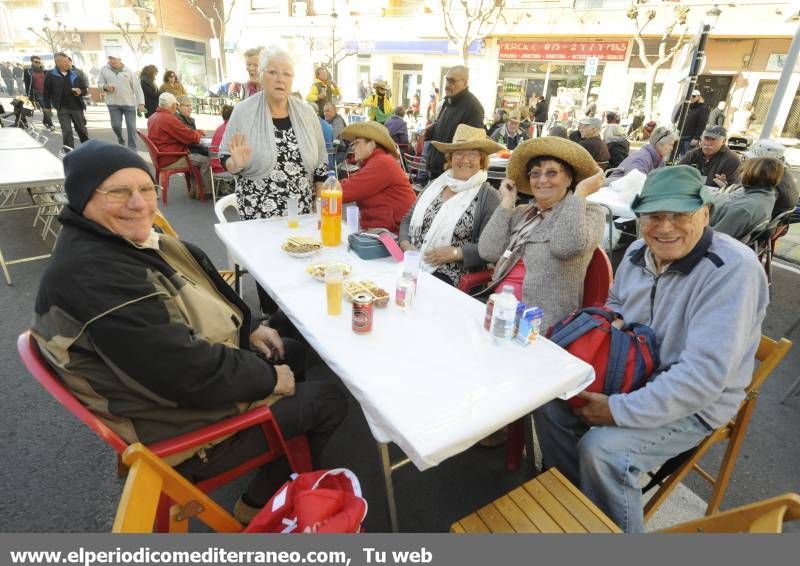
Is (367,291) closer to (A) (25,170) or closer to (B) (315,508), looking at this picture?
(B) (315,508)

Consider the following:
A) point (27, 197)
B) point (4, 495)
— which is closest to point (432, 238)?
point (4, 495)

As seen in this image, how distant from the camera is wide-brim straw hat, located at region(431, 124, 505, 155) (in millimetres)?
2646

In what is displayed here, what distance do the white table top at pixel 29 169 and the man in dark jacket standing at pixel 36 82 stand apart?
31.4 ft

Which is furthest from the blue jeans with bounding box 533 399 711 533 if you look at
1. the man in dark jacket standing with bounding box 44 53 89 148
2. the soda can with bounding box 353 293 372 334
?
the man in dark jacket standing with bounding box 44 53 89 148

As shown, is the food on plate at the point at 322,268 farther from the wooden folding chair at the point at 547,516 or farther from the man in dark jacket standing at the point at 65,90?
the man in dark jacket standing at the point at 65,90

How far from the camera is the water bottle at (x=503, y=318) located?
5.05ft

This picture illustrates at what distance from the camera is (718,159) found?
4.90 metres

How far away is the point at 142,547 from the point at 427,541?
696mm

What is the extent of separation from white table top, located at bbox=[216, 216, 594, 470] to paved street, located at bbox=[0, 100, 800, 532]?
2.12ft

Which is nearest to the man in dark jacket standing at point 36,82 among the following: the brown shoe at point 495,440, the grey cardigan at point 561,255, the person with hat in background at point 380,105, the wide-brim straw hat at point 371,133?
the person with hat in background at point 380,105

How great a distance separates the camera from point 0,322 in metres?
3.11

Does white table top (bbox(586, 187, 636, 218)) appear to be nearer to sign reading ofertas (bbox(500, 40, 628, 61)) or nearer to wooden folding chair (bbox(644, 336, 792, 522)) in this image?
wooden folding chair (bbox(644, 336, 792, 522))

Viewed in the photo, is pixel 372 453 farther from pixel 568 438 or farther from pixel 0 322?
pixel 0 322

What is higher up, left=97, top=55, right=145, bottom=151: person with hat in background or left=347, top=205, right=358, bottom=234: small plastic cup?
left=97, top=55, right=145, bottom=151: person with hat in background
